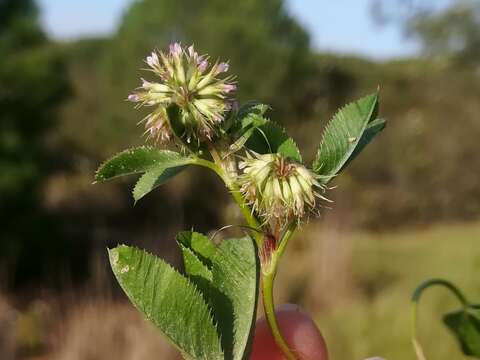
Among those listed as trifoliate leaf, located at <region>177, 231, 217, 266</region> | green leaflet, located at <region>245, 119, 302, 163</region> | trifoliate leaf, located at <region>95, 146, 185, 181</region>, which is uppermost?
green leaflet, located at <region>245, 119, 302, 163</region>

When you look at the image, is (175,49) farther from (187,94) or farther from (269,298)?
(269,298)

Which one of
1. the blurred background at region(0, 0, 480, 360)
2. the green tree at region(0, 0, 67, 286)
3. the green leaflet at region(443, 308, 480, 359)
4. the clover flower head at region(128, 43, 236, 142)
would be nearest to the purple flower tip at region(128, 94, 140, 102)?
the clover flower head at region(128, 43, 236, 142)

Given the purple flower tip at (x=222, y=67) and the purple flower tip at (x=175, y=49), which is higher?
the purple flower tip at (x=175, y=49)

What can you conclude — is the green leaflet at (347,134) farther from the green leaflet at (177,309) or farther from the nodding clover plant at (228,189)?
the green leaflet at (177,309)

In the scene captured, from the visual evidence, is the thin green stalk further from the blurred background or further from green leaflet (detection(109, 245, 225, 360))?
the blurred background

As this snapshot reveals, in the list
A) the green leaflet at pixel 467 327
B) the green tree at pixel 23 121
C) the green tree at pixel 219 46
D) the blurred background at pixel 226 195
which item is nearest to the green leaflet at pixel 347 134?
the green leaflet at pixel 467 327

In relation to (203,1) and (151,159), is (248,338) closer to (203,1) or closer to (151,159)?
(151,159)

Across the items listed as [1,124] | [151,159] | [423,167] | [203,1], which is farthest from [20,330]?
[423,167]
